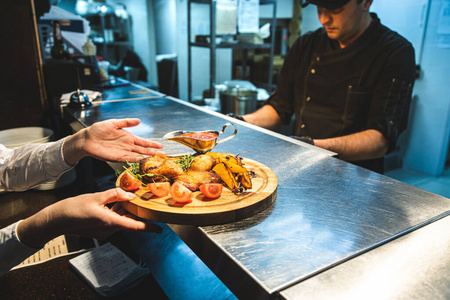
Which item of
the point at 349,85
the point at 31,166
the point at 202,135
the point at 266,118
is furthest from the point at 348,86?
the point at 31,166

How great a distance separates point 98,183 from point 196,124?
0.94 metres

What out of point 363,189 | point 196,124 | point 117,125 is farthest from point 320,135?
point 117,125

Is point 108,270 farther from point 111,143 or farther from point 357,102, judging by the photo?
point 357,102

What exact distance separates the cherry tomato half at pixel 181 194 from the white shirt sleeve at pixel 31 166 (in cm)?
86

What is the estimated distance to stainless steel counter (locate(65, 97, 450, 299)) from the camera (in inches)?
29.1

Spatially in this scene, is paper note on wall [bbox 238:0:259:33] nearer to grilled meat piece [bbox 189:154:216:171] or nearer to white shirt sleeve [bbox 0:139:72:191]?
white shirt sleeve [bbox 0:139:72:191]

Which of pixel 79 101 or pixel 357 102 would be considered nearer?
pixel 357 102

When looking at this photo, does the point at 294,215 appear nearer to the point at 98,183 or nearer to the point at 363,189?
the point at 363,189

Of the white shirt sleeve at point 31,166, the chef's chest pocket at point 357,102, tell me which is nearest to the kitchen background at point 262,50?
the chef's chest pocket at point 357,102

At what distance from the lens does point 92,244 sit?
5.72ft

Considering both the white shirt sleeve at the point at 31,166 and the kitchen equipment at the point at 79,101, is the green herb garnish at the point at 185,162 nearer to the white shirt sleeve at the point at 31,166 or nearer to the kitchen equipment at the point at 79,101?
the white shirt sleeve at the point at 31,166

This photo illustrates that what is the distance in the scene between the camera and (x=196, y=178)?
1.05 metres

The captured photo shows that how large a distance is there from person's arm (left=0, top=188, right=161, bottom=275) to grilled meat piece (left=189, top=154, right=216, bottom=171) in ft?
0.81

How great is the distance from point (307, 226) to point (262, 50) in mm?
4835
